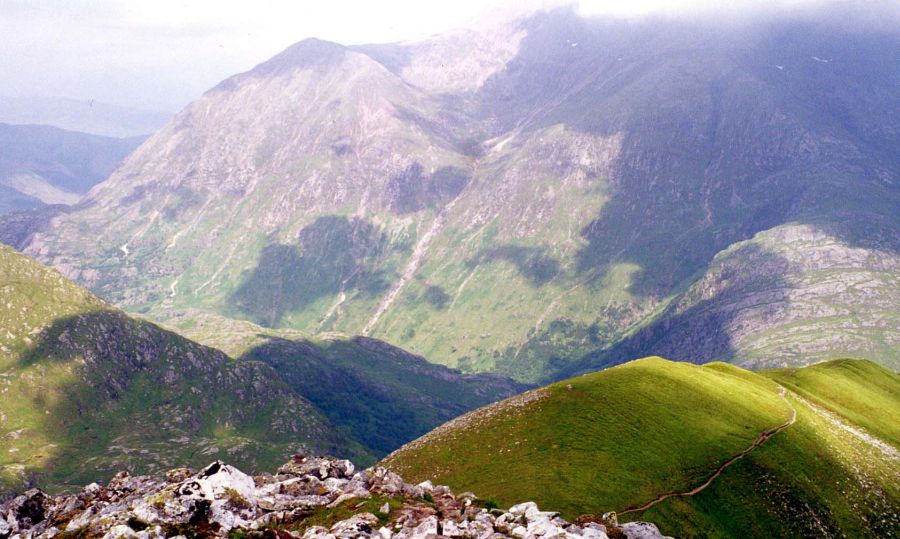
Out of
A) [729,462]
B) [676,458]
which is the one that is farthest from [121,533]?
[729,462]

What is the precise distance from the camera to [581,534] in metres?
42.7

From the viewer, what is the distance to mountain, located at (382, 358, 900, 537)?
70.8m

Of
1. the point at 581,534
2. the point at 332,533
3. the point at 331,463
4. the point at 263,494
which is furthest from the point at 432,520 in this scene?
the point at 331,463

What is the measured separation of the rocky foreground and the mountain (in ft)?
59.6

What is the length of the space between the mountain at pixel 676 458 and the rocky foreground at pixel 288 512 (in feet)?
59.6

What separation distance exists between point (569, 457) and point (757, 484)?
26808 millimetres

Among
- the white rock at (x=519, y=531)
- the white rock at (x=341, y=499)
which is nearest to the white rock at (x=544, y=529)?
the white rock at (x=519, y=531)

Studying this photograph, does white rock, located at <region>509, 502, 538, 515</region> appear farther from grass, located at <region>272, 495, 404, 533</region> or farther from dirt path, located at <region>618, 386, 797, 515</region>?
dirt path, located at <region>618, 386, 797, 515</region>

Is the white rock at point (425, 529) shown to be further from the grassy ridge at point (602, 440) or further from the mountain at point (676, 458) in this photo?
the mountain at point (676, 458)

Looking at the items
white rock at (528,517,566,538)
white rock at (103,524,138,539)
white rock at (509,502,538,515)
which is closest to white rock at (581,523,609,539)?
white rock at (528,517,566,538)

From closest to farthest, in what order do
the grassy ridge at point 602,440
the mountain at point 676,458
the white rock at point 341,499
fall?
the white rock at point 341,499, the grassy ridge at point 602,440, the mountain at point 676,458

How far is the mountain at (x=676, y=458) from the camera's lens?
2785 inches

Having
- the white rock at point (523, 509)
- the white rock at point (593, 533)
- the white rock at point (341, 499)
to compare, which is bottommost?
the white rock at point (523, 509)

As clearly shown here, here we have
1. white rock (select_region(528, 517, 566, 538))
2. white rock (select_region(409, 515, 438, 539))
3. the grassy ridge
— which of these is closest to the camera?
white rock (select_region(409, 515, 438, 539))
